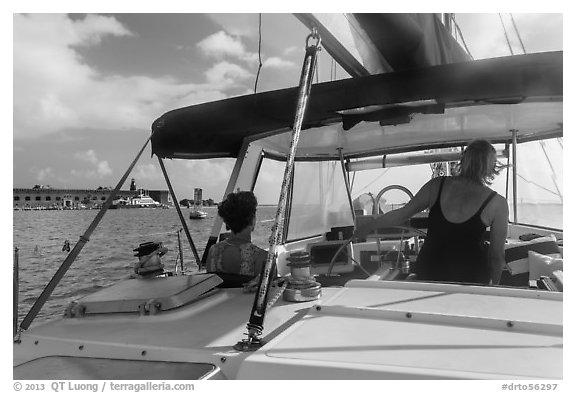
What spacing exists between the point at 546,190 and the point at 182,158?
4059mm

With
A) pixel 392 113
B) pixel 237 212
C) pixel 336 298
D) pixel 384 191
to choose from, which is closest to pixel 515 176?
pixel 384 191

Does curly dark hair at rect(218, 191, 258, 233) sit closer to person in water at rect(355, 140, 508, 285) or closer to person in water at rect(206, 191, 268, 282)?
person in water at rect(206, 191, 268, 282)

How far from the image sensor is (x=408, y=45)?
253cm

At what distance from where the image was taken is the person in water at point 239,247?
9.02ft

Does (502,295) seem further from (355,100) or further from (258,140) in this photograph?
(258,140)

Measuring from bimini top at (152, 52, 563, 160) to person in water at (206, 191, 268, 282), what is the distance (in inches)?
27.7

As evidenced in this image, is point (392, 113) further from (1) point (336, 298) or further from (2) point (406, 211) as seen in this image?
(1) point (336, 298)

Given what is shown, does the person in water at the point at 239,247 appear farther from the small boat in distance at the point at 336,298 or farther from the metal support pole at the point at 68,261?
the metal support pole at the point at 68,261

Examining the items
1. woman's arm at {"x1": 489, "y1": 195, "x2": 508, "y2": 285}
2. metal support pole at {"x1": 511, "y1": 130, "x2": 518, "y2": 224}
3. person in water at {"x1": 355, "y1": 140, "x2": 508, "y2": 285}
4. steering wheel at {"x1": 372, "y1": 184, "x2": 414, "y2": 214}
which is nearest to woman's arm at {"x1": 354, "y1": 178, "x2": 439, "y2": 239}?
person in water at {"x1": 355, "y1": 140, "x2": 508, "y2": 285}

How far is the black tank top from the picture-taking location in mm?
2444

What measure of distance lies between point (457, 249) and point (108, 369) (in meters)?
1.90

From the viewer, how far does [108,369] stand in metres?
1.48

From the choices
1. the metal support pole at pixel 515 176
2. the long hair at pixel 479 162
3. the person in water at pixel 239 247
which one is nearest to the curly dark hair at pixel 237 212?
the person in water at pixel 239 247
